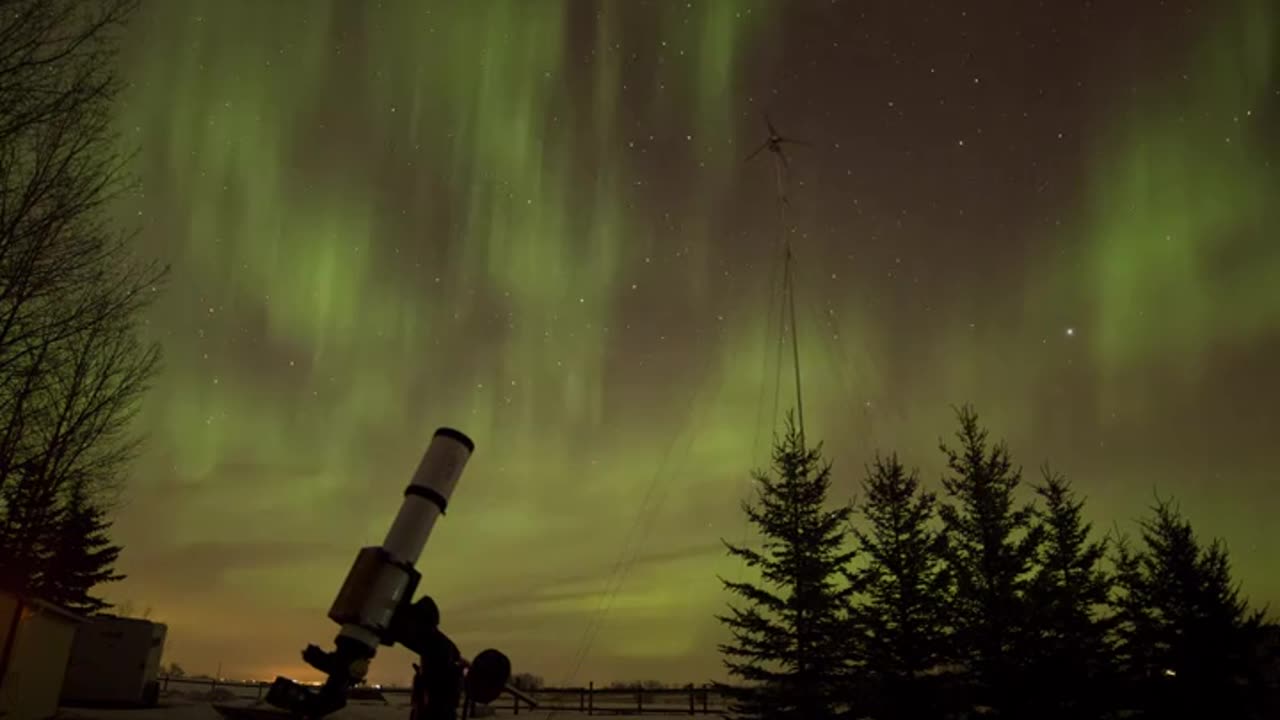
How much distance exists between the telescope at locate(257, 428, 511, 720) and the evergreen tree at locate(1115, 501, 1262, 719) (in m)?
22.7

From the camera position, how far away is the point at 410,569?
605cm

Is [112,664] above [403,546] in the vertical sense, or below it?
below

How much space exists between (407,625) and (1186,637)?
79.6 feet

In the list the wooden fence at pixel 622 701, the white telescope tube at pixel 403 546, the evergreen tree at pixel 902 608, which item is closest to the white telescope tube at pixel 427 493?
the white telescope tube at pixel 403 546

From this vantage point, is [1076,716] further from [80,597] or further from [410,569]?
[80,597]

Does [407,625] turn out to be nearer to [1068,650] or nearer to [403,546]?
[403,546]

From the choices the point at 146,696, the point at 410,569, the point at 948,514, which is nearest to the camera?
the point at 410,569

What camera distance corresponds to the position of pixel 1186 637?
878 inches

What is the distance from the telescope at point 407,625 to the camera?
5.68 m

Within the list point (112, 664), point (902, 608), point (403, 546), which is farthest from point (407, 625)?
point (112, 664)

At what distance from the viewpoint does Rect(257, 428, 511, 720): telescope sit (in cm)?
568

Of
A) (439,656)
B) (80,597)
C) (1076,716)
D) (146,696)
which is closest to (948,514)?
(1076,716)

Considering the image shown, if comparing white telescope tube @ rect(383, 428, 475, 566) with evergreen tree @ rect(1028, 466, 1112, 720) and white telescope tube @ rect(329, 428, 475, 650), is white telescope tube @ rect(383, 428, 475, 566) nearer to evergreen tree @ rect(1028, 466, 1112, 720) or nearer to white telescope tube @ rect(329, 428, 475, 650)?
white telescope tube @ rect(329, 428, 475, 650)

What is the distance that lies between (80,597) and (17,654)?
71.3 ft
